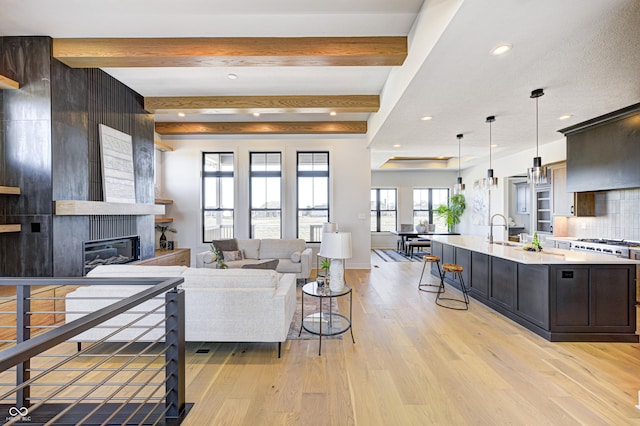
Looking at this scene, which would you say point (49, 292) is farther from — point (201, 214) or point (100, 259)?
point (201, 214)

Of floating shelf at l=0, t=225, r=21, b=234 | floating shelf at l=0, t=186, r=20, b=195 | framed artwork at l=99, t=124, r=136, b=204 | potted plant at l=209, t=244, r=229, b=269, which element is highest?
framed artwork at l=99, t=124, r=136, b=204

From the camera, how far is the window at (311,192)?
6992 mm

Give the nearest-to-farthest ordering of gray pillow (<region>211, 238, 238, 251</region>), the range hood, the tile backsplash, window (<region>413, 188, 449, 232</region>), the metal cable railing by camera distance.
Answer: the metal cable railing, the range hood, the tile backsplash, gray pillow (<region>211, 238, 238, 251</region>), window (<region>413, 188, 449, 232</region>)

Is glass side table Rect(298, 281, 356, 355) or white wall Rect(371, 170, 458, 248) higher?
white wall Rect(371, 170, 458, 248)

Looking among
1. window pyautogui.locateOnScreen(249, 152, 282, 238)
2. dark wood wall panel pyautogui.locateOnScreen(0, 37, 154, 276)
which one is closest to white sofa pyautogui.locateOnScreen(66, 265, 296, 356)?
dark wood wall panel pyautogui.locateOnScreen(0, 37, 154, 276)

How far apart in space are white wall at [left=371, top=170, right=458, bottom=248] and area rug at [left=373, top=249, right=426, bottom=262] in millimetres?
956

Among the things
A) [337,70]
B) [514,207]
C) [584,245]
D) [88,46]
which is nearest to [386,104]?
[337,70]

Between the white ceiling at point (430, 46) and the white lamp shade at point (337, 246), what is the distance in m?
1.84

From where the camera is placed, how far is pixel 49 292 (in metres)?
3.22

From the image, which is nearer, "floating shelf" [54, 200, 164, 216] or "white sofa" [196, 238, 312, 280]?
"floating shelf" [54, 200, 164, 216]

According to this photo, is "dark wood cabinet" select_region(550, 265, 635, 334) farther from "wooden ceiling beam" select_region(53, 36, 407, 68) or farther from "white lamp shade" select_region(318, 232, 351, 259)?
"wooden ceiling beam" select_region(53, 36, 407, 68)

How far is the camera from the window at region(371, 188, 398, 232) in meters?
10.3

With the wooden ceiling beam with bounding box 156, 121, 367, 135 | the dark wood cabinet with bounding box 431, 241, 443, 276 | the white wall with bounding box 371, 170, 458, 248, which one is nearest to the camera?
the dark wood cabinet with bounding box 431, 241, 443, 276

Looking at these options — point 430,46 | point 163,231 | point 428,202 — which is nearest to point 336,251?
point 430,46
